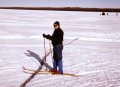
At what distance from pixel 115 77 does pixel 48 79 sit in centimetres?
192

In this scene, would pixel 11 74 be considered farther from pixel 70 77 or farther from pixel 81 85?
pixel 81 85

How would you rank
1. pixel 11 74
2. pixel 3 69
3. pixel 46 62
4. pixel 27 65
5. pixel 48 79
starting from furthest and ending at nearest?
pixel 46 62 → pixel 27 65 → pixel 3 69 → pixel 11 74 → pixel 48 79

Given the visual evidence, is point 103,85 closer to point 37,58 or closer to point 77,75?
point 77,75

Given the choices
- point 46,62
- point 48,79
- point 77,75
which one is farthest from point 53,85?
point 46,62

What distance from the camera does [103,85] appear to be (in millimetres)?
6039

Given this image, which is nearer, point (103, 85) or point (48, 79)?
point (103, 85)

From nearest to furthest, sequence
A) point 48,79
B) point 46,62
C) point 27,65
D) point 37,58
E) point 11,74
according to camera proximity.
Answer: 1. point 48,79
2. point 11,74
3. point 27,65
4. point 46,62
5. point 37,58

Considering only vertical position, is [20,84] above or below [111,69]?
above

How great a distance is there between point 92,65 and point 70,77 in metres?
1.79

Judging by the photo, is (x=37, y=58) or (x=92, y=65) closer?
(x=92, y=65)

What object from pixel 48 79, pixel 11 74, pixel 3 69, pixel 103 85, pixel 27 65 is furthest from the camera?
pixel 27 65

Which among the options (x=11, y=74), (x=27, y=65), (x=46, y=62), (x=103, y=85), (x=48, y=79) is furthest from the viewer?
(x=46, y=62)

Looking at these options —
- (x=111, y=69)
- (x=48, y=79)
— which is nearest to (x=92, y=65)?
(x=111, y=69)

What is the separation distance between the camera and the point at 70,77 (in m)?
6.77
